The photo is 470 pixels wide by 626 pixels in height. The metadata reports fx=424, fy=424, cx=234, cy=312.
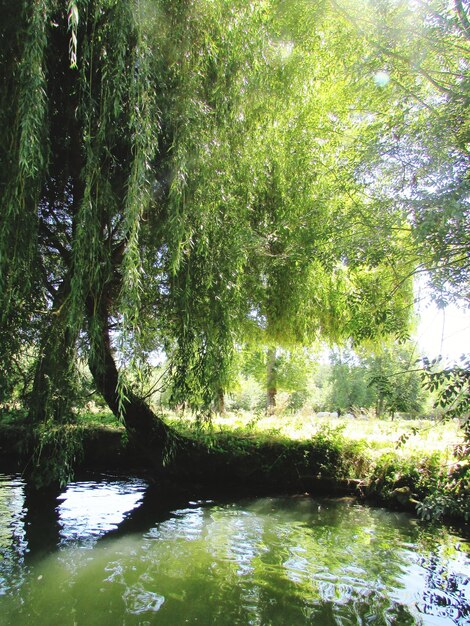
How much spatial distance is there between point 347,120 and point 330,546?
215 inches

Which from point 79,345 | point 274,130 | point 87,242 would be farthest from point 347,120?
point 79,345

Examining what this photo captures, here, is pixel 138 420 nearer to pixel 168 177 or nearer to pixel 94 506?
pixel 94 506

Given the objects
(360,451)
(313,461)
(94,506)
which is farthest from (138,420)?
(360,451)

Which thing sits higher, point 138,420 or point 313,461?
point 138,420

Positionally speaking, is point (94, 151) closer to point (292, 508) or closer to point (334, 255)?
point (334, 255)

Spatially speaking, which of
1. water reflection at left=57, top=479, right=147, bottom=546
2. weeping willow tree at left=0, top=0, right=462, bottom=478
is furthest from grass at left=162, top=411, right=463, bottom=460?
weeping willow tree at left=0, top=0, right=462, bottom=478

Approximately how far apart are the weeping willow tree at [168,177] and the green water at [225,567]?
55.0 inches

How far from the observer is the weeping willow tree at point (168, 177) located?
3.27 meters

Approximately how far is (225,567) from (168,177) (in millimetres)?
3800

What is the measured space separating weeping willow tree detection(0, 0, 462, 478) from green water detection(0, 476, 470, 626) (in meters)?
1.40

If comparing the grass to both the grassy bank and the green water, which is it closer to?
the grassy bank

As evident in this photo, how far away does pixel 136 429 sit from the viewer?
6059 mm

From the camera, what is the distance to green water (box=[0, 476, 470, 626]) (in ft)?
10.9

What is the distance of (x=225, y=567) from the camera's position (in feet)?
13.5
